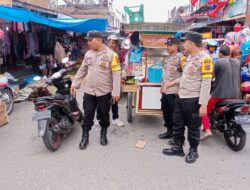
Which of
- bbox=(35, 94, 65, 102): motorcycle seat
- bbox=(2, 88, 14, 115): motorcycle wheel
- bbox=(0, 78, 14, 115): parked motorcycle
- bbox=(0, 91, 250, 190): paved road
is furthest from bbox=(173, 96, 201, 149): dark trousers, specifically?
bbox=(2, 88, 14, 115): motorcycle wheel

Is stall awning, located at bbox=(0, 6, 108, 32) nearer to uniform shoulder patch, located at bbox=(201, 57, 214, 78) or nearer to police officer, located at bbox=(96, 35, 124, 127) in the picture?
police officer, located at bbox=(96, 35, 124, 127)

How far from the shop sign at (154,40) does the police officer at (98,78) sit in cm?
108

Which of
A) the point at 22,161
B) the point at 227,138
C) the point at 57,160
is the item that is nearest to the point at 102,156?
the point at 57,160

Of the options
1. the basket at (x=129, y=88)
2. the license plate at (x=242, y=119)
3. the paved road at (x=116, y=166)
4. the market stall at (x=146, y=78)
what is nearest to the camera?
the paved road at (x=116, y=166)

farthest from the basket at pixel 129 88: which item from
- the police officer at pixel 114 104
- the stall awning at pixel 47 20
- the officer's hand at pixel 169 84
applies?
the stall awning at pixel 47 20

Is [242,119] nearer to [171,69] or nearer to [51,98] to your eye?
[171,69]

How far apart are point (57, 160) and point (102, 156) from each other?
63 centimetres

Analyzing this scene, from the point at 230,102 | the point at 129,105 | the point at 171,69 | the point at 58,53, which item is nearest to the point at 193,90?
the point at 171,69

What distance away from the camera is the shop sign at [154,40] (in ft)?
15.0

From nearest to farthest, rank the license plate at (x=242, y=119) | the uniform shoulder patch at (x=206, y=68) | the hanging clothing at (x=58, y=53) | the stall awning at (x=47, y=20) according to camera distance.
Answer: the uniform shoulder patch at (x=206, y=68) → the license plate at (x=242, y=119) → the stall awning at (x=47, y=20) → the hanging clothing at (x=58, y=53)

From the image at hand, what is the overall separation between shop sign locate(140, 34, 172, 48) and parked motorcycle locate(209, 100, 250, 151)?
1.49m

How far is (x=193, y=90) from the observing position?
323 centimetres

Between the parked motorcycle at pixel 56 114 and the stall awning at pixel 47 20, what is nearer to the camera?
the parked motorcycle at pixel 56 114

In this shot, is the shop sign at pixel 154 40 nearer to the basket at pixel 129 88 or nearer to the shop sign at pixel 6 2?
the basket at pixel 129 88
